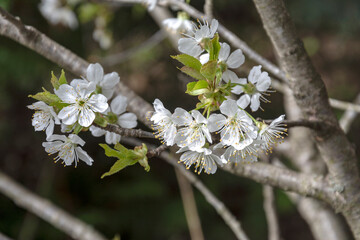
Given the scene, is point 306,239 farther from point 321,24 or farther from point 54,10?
point 54,10

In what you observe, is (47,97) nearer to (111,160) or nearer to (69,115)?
(69,115)

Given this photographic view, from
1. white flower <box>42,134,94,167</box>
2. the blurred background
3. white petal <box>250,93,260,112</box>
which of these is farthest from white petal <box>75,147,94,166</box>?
the blurred background

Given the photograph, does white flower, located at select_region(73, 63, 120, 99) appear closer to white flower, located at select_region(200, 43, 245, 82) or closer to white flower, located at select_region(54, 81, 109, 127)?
white flower, located at select_region(54, 81, 109, 127)

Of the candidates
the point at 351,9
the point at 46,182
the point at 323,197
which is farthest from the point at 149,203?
the point at 323,197

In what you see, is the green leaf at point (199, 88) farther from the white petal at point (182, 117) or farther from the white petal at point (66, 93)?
the white petal at point (66, 93)

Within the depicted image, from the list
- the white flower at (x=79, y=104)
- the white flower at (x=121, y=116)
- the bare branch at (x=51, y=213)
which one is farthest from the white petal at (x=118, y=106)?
the bare branch at (x=51, y=213)

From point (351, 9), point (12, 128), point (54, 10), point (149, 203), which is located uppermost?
point (351, 9)
